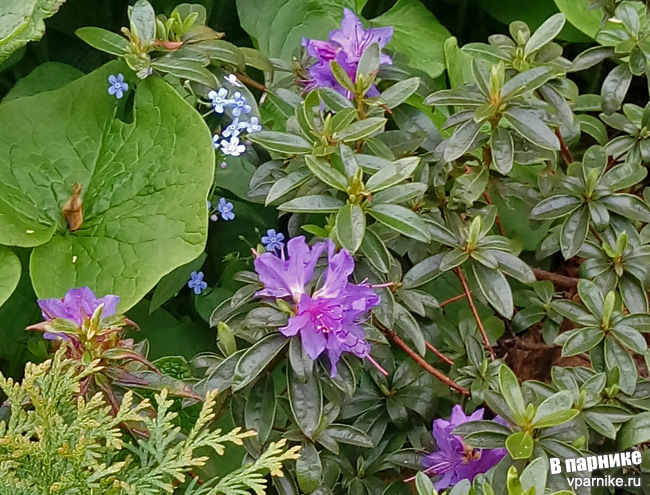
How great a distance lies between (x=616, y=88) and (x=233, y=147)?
60cm

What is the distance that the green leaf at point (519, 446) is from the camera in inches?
28.2

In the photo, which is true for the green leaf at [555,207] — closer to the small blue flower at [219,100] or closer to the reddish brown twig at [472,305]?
the reddish brown twig at [472,305]

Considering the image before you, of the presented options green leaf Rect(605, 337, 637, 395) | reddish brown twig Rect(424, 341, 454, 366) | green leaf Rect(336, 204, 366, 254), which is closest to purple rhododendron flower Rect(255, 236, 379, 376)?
green leaf Rect(336, 204, 366, 254)

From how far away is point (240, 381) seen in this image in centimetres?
74

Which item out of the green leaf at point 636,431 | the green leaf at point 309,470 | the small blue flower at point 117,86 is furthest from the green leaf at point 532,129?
the small blue flower at point 117,86

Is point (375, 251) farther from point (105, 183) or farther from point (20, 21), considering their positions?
point (20, 21)

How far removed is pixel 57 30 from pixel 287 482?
1060 millimetres

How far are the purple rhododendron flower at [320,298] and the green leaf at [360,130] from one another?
145mm

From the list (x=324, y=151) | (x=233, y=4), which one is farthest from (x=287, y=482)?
(x=233, y=4)

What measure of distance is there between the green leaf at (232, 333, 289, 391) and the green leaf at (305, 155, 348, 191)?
184mm

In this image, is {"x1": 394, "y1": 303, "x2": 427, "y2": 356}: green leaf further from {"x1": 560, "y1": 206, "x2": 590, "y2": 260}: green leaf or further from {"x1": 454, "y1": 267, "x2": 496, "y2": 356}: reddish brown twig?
{"x1": 560, "y1": 206, "x2": 590, "y2": 260}: green leaf

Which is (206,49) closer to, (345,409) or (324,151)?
(324,151)

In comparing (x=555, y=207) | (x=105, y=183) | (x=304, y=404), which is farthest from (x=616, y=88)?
(x=105, y=183)

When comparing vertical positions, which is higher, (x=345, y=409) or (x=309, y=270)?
(x=309, y=270)
